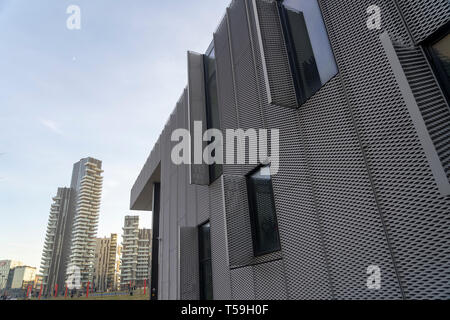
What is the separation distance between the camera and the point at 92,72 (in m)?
20.6

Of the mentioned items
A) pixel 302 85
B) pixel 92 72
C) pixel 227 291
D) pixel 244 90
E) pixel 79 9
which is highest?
pixel 92 72

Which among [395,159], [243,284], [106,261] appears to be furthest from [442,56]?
[106,261]

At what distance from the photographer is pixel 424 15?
267cm

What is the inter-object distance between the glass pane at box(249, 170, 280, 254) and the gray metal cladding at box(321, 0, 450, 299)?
220 cm

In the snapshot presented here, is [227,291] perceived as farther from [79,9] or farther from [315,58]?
[79,9]

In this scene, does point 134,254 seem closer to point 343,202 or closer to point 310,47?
point 310,47

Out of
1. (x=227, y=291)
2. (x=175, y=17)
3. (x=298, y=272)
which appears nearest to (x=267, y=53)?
(x=298, y=272)

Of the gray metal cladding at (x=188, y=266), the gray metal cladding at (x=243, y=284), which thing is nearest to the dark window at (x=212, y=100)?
the gray metal cladding at (x=188, y=266)

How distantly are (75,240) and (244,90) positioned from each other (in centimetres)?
13649

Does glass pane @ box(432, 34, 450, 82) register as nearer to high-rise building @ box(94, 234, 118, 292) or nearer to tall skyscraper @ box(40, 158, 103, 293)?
tall skyscraper @ box(40, 158, 103, 293)

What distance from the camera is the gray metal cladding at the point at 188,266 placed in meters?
7.44

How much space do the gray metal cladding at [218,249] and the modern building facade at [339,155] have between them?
0.05m

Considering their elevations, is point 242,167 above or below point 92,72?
below

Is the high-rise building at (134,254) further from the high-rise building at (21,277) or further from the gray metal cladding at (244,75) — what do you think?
the gray metal cladding at (244,75)
